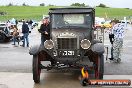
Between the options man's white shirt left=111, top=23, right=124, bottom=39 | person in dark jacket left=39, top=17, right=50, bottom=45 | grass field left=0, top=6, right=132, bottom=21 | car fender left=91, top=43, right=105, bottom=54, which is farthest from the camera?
grass field left=0, top=6, right=132, bottom=21

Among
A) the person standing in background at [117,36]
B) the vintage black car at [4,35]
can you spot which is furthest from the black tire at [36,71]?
the vintage black car at [4,35]

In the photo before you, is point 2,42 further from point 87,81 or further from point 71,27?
point 87,81

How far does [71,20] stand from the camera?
15.1m

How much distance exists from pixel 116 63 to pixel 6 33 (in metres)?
13.7

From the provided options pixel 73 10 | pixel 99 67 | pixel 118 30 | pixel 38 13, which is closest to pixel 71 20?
pixel 73 10

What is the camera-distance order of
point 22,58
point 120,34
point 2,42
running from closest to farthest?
point 120,34
point 22,58
point 2,42

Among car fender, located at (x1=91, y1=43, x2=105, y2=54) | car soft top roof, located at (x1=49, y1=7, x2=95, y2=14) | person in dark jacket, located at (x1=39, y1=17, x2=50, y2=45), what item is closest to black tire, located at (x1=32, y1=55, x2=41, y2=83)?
person in dark jacket, located at (x1=39, y1=17, x2=50, y2=45)

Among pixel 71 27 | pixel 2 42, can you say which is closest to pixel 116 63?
pixel 71 27

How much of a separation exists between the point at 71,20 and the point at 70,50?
61.7 inches

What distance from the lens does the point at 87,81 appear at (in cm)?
1250

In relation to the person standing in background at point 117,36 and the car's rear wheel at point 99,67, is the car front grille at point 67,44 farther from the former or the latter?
the person standing in background at point 117,36

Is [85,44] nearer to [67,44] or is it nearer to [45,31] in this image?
[67,44]

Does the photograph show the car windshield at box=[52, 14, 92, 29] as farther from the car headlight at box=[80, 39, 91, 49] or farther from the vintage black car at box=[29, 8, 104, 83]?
the car headlight at box=[80, 39, 91, 49]

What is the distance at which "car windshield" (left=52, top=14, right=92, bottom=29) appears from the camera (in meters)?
14.9
